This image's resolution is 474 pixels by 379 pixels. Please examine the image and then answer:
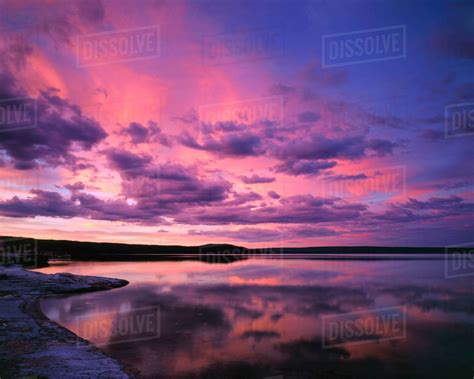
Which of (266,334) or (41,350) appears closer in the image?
(41,350)

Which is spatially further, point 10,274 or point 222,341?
point 10,274

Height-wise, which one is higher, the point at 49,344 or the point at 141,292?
the point at 49,344

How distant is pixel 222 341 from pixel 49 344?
922cm

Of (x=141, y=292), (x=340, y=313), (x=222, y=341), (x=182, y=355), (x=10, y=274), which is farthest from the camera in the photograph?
(x=10, y=274)

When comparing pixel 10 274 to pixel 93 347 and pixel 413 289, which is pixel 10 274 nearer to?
pixel 93 347

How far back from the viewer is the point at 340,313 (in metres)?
29.4

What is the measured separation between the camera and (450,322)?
2644 centimetres

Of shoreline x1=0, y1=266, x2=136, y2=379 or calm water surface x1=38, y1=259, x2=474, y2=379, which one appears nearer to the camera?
shoreline x1=0, y1=266, x2=136, y2=379

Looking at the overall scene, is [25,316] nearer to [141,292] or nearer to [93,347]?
[93,347]

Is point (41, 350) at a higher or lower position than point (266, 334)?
higher

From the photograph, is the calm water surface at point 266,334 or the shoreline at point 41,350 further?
the calm water surface at point 266,334

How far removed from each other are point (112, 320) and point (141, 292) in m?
17.1

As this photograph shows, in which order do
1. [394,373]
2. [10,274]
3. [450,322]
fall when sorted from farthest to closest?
[10,274]
[450,322]
[394,373]

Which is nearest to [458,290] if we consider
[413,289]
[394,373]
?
[413,289]
